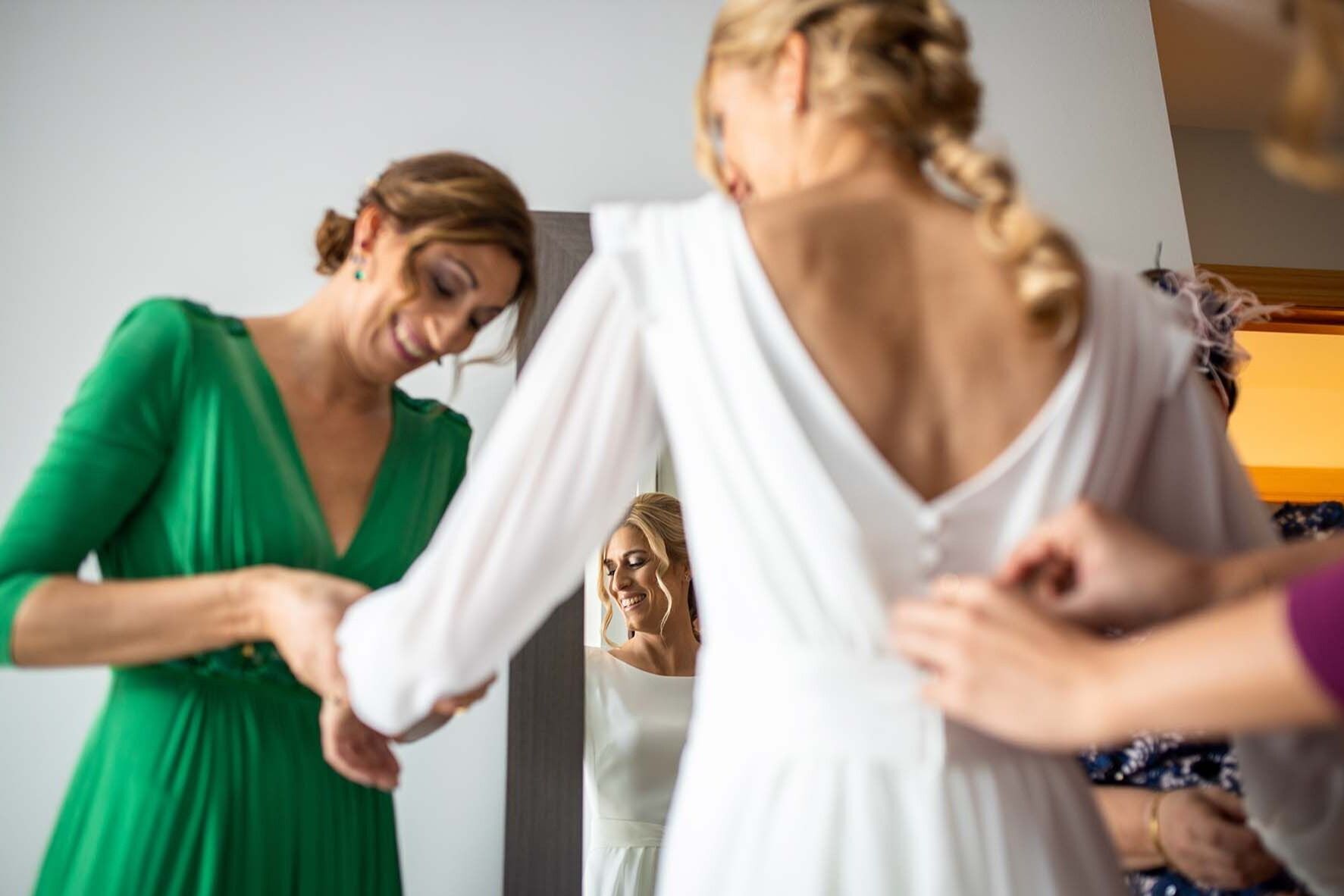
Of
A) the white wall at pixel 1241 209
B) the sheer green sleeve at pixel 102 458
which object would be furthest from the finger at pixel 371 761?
the white wall at pixel 1241 209

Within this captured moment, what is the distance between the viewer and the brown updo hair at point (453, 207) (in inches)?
44.1

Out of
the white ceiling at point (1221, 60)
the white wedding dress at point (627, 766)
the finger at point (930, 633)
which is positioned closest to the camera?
the finger at point (930, 633)

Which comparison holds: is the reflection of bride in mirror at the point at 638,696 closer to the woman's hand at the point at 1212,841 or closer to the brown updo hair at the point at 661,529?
the brown updo hair at the point at 661,529

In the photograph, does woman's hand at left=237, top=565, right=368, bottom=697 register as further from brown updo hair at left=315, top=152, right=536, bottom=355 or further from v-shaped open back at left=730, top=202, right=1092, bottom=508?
v-shaped open back at left=730, top=202, right=1092, bottom=508

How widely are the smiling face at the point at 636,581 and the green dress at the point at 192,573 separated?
1.91 feet

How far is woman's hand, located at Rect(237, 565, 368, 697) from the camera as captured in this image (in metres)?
0.92

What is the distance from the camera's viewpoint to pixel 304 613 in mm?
935

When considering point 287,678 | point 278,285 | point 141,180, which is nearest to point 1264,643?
point 287,678

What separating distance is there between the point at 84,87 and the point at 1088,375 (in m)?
1.67

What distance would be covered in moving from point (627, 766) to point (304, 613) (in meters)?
0.77

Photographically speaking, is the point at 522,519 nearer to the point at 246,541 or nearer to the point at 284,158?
the point at 246,541

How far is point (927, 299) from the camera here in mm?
744

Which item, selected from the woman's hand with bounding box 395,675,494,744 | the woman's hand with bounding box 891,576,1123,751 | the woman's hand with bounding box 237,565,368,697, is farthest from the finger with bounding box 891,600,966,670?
the woman's hand with bounding box 237,565,368,697

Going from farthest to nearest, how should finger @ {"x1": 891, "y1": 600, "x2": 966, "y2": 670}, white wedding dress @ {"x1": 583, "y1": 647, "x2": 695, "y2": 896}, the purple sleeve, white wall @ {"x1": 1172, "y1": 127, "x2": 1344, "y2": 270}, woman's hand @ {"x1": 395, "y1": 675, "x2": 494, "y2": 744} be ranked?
white wall @ {"x1": 1172, "y1": 127, "x2": 1344, "y2": 270} < white wedding dress @ {"x1": 583, "y1": 647, "x2": 695, "y2": 896} < woman's hand @ {"x1": 395, "y1": 675, "x2": 494, "y2": 744} < finger @ {"x1": 891, "y1": 600, "x2": 966, "y2": 670} < the purple sleeve
